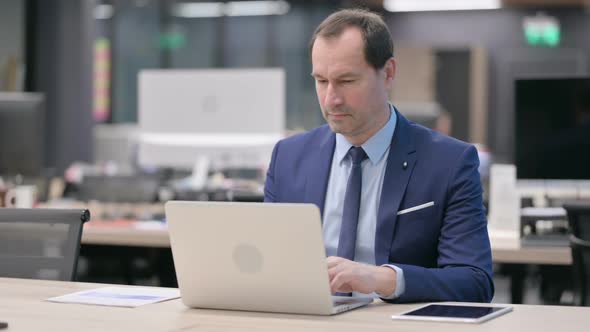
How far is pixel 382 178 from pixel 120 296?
0.72m

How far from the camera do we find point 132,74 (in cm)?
1430

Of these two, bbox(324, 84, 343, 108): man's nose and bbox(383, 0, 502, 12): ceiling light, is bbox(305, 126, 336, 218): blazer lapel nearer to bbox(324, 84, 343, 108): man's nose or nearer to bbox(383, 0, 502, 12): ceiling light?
bbox(324, 84, 343, 108): man's nose

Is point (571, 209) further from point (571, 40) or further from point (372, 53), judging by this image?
point (571, 40)

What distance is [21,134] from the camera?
15.8 ft

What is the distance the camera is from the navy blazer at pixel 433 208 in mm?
2404

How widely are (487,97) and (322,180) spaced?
1158 centimetres

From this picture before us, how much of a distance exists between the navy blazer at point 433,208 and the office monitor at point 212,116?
2.49 m

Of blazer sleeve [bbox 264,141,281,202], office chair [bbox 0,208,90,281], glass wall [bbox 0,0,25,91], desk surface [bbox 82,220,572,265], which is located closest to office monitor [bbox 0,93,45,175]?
desk surface [bbox 82,220,572,265]

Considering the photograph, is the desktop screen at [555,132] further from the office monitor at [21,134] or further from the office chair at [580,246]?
the office monitor at [21,134]

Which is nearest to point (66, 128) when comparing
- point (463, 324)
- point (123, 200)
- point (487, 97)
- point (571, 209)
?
point (123, 200)

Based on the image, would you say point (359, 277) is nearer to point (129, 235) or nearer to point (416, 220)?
point (416, 220)

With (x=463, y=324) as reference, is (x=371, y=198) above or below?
above

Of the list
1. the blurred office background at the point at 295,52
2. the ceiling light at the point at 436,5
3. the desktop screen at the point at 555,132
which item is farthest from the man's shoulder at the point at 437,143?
the ceiling light at the point at 436,5

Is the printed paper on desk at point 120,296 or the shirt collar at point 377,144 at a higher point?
the shirt collar at point 377,144
